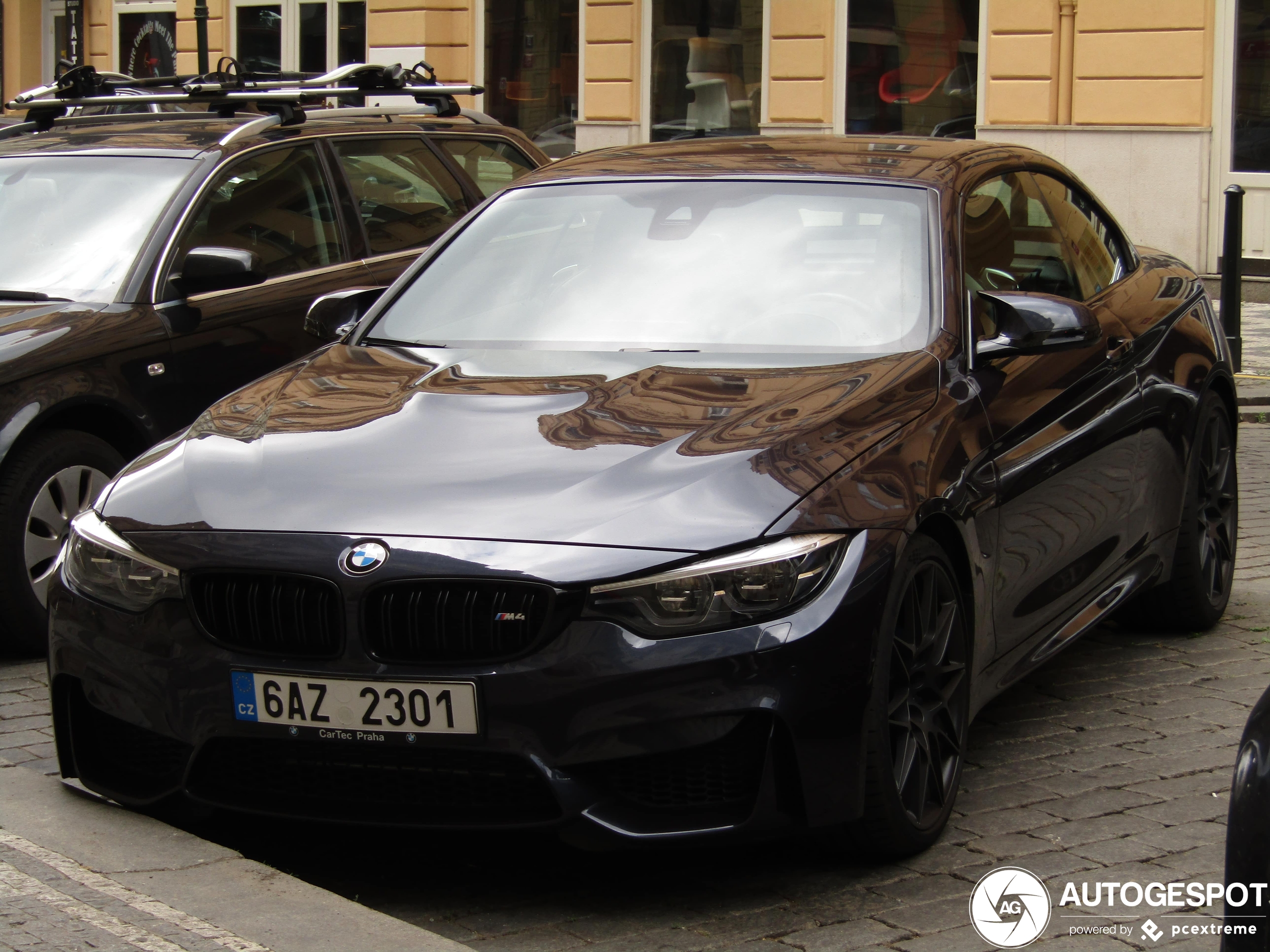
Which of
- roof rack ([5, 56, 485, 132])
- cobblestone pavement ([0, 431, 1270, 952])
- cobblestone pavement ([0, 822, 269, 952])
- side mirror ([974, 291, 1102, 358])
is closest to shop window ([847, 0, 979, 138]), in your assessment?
roof rack ([5, 56, 485, 132])

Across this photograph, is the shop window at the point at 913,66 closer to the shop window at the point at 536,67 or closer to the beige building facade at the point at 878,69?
the beige building facade at the point at 878,69

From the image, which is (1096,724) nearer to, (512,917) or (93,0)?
(512,917)

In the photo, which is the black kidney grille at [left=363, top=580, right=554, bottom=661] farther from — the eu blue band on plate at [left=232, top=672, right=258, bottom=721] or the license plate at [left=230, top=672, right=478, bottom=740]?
the eu blue band on plate at [left=232, top=672, right=258, bottom=721]

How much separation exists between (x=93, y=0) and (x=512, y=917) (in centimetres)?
2679

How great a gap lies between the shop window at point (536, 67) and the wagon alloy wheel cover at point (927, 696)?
58.9 ft

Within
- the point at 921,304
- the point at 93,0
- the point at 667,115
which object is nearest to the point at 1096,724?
the point at 921,304

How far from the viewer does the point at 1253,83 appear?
55.6ft

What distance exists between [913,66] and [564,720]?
55.1ft

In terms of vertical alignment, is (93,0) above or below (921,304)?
above

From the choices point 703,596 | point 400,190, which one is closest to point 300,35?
point 400,190

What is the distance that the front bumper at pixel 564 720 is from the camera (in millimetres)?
3469

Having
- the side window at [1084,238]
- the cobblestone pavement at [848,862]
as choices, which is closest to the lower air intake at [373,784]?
the cobblestone pavement at [848,862]

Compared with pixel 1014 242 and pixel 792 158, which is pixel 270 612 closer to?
pixel 792 158

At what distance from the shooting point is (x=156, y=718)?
381 centimetres
